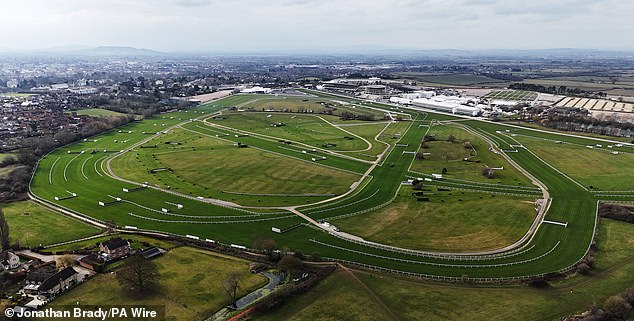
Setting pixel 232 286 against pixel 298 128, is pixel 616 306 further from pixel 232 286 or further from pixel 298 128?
pixel 298 128

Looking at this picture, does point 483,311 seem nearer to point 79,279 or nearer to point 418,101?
point 79,279

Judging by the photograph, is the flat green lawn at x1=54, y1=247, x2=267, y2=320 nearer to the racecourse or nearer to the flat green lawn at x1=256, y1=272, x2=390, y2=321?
the flat green lawn at x1=256, y1=272, x2=390, y2=321

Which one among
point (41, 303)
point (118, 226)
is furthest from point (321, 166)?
point (41, 303)

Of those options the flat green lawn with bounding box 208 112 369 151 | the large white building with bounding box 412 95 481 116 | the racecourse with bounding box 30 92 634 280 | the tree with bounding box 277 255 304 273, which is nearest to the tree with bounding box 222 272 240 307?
the tree with bounding box 277 255 304 273

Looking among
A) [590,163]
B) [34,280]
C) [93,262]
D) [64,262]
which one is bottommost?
[34,280]

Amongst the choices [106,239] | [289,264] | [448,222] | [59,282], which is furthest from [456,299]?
[106,239]

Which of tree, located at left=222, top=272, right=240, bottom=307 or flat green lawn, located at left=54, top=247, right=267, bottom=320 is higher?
tree, located at left=222, top=272, right=240, bottom=307
